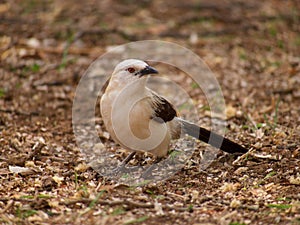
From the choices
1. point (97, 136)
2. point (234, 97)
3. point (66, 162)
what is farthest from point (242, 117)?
point (66, 162)

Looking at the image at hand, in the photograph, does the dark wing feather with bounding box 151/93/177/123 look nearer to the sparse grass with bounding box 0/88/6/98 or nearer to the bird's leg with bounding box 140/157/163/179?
the bird's leg with bounding box 140/157/163/179

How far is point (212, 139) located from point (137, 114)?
3.85ft

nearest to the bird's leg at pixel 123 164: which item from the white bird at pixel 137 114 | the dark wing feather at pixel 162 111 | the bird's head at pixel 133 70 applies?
the white bird at pixel 137 114

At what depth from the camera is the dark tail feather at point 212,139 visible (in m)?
5.95

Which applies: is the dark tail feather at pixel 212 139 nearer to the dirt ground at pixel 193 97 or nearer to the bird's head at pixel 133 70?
the dirt ground at pixel 193 97

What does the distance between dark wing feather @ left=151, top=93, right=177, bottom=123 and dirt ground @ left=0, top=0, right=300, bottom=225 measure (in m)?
0.66

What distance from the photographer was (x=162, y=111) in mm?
5656

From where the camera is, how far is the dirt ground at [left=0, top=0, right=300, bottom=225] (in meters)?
4.67

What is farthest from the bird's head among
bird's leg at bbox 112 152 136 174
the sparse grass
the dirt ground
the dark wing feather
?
the sparse grass

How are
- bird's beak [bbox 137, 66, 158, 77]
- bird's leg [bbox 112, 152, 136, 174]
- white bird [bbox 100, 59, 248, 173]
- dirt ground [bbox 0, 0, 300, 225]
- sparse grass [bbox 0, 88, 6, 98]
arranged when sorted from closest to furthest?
dirt ground [bbox 0, 0, 300, 225] → white bird [bbox 100, 59, 248, 173] → bird's beak [bbox 137, 66, 158, 77] → bird's leg [bbox 112, 152, 136, 174] → sparse grass [bbox 0, 88, 6, 98]

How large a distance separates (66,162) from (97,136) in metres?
0.98

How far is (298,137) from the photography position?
6.32 m

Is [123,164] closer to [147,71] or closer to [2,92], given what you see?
[147,71]

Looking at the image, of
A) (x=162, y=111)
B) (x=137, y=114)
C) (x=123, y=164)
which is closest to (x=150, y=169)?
(x=123, y=164)
